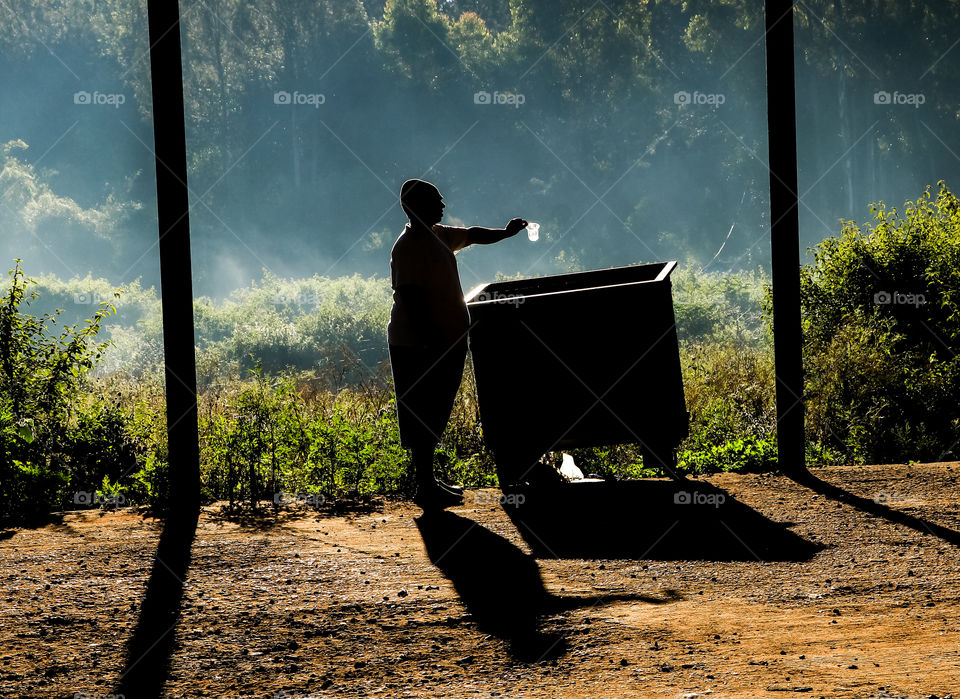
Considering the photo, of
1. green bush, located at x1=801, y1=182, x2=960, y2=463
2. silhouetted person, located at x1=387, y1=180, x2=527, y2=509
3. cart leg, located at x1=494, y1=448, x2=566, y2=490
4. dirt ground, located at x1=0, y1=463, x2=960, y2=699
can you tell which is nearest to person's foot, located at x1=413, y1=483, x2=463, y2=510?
dirt ground, located at x1=0, y1=463, x2=960, y2=699

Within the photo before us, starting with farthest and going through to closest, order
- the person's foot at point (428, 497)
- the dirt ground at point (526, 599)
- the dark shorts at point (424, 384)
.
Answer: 1. the person's foot at point (428, 497)
2. the dark shorts at point (424, 384)
3. the dirt ground at point (526, 599)

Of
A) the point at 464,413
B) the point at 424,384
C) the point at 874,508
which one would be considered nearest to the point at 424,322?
the point at 424,384

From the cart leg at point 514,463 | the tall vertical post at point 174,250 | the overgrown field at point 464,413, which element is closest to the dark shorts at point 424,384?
the cart leg at point 514,463

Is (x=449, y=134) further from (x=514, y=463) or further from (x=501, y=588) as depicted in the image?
(x=501, y=588)

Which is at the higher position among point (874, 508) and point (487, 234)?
point (487, 234)

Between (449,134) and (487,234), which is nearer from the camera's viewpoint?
(487,234)

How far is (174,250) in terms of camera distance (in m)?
5.59

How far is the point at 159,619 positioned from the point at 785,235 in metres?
4.79

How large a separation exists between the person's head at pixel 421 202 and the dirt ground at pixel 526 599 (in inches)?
72.8

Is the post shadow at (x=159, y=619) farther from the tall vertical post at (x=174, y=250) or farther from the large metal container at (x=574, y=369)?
the large metal container at (x=574, y=369)

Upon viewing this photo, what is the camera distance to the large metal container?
18.8 ft

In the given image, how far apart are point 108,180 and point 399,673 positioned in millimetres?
64023

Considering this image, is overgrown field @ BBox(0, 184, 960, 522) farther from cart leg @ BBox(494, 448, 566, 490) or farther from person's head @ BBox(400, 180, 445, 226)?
person's head @ BBox(400, 180, 445, 226)

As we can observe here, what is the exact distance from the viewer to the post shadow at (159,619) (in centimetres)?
317
